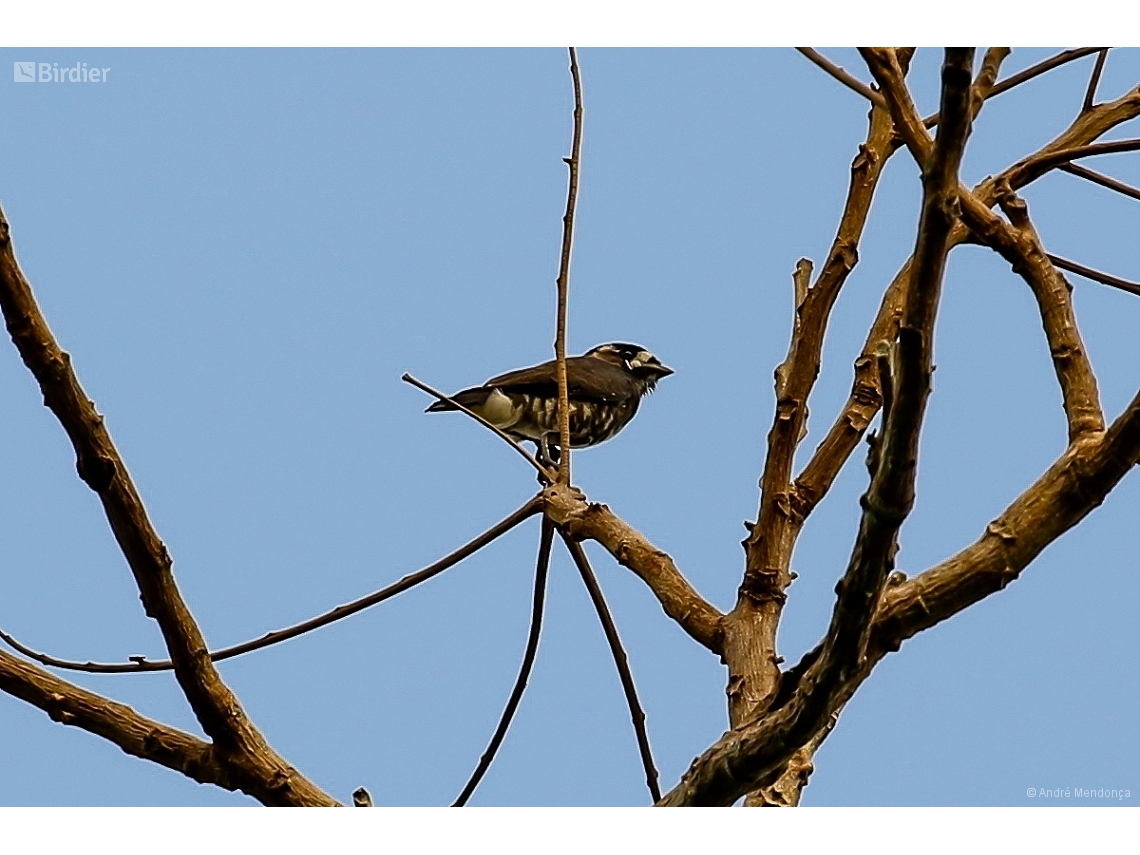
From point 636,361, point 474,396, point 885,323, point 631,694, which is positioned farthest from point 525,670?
point 636,361

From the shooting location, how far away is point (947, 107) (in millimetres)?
1438

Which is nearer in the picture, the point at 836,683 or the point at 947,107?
the point at 947,107

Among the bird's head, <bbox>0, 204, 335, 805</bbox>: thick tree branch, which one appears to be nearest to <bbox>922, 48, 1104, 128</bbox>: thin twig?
<bbox>0, 204, 335, 805</bbox>: thick tree branch

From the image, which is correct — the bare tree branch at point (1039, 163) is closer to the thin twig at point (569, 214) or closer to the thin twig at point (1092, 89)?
the thin twig at point (1092, 89)

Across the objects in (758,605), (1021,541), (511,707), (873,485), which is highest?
(758,605)

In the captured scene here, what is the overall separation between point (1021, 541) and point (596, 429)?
4824 mm

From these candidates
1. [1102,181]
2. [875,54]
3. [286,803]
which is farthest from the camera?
[1102,181]

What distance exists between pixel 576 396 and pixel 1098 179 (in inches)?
142

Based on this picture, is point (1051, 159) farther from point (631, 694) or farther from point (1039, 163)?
point (631, 694)

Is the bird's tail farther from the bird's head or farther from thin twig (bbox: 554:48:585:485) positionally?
thin twig (bbox: 554:48:585:485)

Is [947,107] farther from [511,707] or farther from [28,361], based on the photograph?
[511,707]

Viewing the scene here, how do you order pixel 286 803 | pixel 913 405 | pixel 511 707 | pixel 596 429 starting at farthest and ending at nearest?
pixel 596 429, pixel 511 707, pixel 286 803, pixel 913 405

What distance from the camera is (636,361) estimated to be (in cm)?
737

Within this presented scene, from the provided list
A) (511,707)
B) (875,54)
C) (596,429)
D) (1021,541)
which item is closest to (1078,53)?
(875,54)
